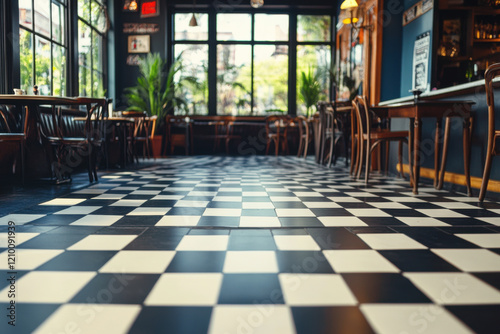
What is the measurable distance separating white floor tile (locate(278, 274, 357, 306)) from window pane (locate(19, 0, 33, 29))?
5.45 m

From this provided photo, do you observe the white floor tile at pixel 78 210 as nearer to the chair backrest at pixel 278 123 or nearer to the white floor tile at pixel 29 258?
the white floor tile at pixel 29 258

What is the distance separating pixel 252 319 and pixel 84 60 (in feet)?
26.2

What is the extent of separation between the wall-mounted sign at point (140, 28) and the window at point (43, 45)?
11.5ft

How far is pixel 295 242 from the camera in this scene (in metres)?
1.96

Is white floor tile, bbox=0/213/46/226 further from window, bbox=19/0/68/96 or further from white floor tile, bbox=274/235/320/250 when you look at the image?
window, bbox=19/0/68/96

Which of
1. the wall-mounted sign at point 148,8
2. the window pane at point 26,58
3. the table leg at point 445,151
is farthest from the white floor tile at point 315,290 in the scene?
the wall-mounted sign at point 148,8

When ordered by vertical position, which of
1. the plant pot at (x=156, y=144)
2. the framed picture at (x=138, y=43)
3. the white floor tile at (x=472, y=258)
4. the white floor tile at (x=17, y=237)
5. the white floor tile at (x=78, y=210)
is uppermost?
the framed picture at (x=138, y=43)

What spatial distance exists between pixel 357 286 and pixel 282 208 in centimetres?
152

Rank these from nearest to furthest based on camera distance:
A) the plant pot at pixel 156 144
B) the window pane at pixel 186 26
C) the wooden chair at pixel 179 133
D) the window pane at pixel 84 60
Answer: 1. the window pane at pixel 84 60
2. the plant pot at pixel 156 144
3. the wooden chair at pixel 179 133
4. the window pane at pixel 186 26

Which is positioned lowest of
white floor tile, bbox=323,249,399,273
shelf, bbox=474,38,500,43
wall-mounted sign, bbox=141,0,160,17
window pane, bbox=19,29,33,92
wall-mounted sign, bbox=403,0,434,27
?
white floor tile, bbox=323,249,399,273

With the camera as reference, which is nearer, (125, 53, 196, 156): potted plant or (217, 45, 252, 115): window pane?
(125, 53, 196, 156): potted plant

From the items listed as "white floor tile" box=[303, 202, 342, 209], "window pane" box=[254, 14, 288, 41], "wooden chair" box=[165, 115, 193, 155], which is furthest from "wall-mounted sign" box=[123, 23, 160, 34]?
"white floor tile" box=[303, 202, 342, 209]

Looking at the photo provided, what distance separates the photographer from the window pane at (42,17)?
5926 millimetres

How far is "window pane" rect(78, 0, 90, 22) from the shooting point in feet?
25.6
